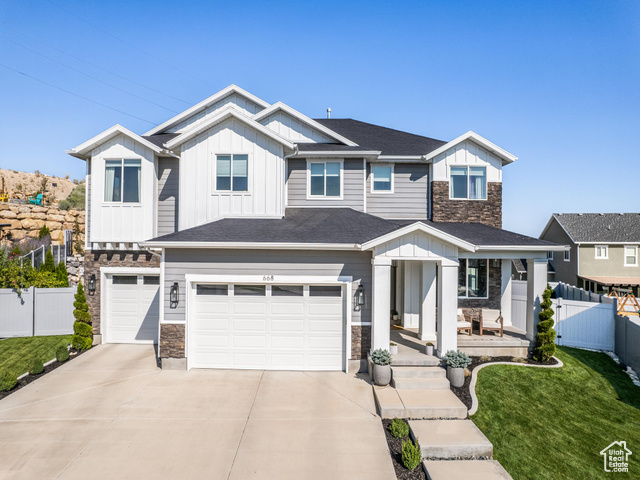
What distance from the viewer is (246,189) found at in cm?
1223

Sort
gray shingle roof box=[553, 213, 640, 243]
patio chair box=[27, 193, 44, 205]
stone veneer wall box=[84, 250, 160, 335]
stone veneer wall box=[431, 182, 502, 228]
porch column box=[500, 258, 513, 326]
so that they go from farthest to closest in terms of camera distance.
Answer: patio chair box=[27, 193, 44, 205] → gray shingle roof box=[553, 213, 640, 243] → stone veneer wall box=[431, 182, 502, 228] → porch column box=[500, 258, 513, 326] → stone veneer wall box=[84, 250, 160, 335]

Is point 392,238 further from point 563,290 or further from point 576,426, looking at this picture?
point 563,290

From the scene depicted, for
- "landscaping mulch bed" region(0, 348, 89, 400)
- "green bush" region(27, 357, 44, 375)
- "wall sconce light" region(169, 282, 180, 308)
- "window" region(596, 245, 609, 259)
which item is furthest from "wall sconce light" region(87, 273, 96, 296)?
"window" region(596, 245, 609, 259)

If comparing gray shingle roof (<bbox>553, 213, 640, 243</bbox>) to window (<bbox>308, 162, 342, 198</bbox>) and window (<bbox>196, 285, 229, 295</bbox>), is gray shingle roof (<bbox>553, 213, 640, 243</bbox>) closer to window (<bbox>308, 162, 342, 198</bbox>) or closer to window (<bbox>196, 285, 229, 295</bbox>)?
window (<bbox>308, 162, 342, 198</bbox>)

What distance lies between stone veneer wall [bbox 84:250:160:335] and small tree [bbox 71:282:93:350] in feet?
1.73

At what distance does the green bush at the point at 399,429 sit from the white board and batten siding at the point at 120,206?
378 inches

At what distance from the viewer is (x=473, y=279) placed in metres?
13.9

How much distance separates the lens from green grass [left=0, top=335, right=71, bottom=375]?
10.9 meters

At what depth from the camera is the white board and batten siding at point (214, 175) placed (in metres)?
12.1

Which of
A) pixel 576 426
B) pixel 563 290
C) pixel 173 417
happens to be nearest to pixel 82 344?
pixel 173 417

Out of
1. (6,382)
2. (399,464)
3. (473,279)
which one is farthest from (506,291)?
(6,382)

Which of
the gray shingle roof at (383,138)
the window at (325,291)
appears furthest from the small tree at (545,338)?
the gray shingle roof at (383,138)

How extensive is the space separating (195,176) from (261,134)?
261 centimetres

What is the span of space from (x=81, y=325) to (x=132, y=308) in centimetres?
154
